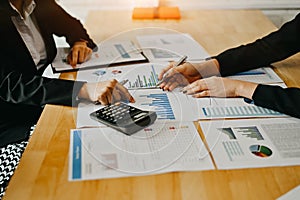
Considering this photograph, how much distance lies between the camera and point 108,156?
3.00ft

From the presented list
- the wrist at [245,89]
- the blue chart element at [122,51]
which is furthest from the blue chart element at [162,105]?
the blue chart element at [122,51]

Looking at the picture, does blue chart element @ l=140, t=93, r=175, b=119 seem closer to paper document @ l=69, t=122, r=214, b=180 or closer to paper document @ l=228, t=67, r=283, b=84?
paper document @ l=69, t=122, r=214, b=180

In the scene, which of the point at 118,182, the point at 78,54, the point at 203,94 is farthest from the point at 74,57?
the point at 118,182

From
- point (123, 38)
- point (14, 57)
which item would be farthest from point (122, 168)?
point (123, 38)

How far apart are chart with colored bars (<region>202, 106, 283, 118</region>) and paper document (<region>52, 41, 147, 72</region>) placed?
0.42 m

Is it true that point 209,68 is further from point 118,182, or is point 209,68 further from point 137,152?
point 118,182

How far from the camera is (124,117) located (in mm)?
1042

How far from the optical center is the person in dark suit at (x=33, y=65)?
3.84 feet

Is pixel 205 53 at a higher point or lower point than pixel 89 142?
higher

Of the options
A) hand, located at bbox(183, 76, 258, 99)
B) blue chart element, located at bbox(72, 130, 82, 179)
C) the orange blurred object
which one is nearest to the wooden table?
blue chart element, located at bbox(72, 130, 82, 179)

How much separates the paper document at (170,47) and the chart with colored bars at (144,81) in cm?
15

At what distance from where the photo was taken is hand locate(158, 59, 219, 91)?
127cm

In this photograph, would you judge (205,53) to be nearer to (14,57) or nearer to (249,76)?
(249,76)

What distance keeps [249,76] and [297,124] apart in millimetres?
335
